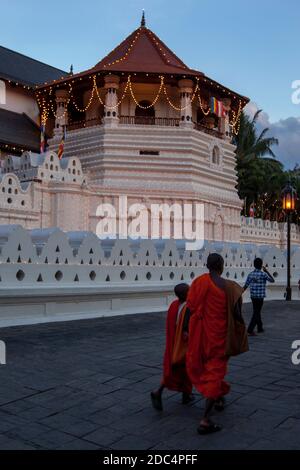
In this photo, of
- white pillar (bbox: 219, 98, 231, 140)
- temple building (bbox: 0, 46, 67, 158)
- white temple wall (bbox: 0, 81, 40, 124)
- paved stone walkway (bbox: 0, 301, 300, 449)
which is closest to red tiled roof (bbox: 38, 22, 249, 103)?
white pillar (bbox: 219, 98, 231, 140)

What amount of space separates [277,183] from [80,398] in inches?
1355

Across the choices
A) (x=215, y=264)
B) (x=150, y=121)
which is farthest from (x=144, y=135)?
(x=215, y=264)

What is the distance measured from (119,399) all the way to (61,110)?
22.7m

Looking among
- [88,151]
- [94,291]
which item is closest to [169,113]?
[88,151]

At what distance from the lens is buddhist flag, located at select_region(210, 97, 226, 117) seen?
24438 millimetres

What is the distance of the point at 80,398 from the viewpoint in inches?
198

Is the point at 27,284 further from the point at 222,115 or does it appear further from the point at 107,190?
the point at 222,115

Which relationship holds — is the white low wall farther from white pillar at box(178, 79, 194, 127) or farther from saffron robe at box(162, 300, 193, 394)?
white pillar at box(178, 79, 194, 127)

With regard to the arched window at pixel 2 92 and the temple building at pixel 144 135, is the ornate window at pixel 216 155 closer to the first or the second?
the temple building at pixel 144 135

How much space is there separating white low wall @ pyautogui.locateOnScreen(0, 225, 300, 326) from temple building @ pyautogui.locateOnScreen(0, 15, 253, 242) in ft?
27.6

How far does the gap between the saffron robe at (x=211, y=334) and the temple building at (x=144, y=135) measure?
52.0 feet

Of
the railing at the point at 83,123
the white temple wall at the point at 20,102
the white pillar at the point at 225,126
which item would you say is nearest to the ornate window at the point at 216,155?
the white pillar at the point at 225,126

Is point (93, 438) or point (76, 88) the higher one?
point (76, 88)

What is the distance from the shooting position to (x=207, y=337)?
4.48 m
